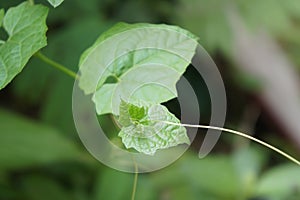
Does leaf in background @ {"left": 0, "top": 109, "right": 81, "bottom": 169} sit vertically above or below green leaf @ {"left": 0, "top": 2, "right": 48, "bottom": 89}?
below

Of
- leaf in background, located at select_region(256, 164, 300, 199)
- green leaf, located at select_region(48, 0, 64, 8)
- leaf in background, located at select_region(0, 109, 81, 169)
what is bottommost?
leaf in background, located at select_region(0, 109, 81, 169)

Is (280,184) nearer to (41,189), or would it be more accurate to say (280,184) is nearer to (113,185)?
(113,185)

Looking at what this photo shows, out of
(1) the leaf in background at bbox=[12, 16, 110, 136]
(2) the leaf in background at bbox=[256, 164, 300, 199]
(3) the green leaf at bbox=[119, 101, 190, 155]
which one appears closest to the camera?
(3) the green leaf at bbox=[119, 101, 190, 155]

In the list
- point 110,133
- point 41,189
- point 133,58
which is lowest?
point 41,189

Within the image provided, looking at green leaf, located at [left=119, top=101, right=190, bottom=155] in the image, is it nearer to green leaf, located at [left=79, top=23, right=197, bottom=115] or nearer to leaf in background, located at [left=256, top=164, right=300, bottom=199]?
green leaf, located at [left=79, top=23, right=197, bottom=115]

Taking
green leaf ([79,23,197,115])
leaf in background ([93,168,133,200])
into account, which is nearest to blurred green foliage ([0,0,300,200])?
leaf in background ([93,168,133,200])

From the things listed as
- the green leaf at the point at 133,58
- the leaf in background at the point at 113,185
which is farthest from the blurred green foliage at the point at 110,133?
the green leaf at the point at 133,58

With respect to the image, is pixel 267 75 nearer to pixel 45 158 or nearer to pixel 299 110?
pixel 299 110

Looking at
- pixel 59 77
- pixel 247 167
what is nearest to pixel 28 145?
pixel 59 77
